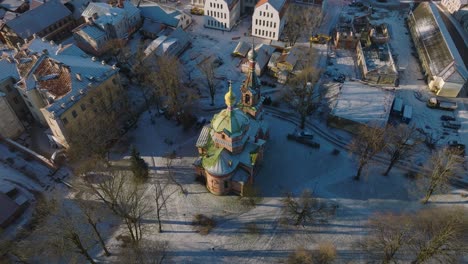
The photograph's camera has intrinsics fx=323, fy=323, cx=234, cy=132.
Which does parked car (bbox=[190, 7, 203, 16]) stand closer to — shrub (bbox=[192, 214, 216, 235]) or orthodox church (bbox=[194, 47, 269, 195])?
orthodox church (bbox=[194, 47, 269, 195])

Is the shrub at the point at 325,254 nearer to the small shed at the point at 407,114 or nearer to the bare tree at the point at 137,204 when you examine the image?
the bare tree at the point at 137,204

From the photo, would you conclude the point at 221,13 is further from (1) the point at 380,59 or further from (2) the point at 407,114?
(2) the point at 407,114

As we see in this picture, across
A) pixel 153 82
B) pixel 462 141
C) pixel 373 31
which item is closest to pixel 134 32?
pixel 153 82

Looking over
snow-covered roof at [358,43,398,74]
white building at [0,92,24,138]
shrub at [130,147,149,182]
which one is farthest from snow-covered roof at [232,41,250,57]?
white building at [0,92,24,138]

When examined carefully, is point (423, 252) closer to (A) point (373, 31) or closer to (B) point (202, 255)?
(B) point (202, 255)

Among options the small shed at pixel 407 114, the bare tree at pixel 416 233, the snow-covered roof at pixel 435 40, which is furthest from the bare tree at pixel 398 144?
the snow-covered roof at pixel 435 40

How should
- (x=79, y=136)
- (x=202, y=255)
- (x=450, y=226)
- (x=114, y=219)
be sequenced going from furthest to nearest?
1. (x=79, y=136)
2. (x=114, y=219)
3. (x=202, y=255)
4. (x=450, y=226)

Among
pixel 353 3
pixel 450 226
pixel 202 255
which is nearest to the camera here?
pixel 450 226
